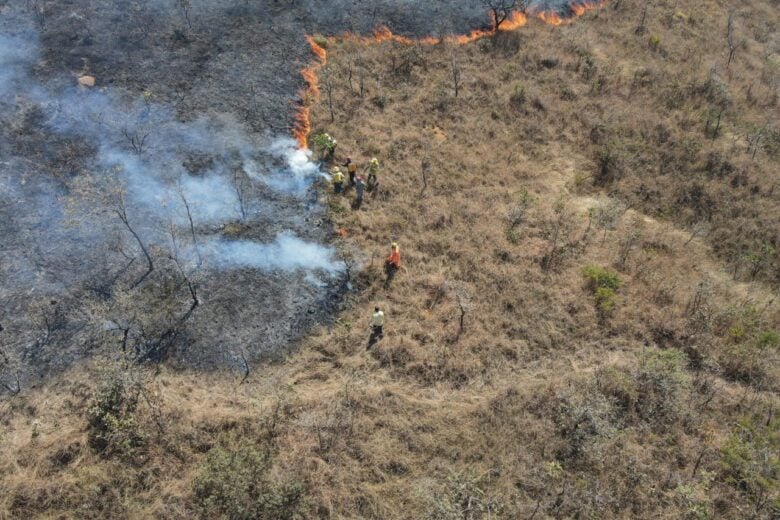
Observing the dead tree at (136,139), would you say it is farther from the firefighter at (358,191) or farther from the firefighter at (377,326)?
the firefighter at (377,326)

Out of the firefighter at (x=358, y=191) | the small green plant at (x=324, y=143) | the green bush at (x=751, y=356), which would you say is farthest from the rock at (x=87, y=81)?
the green bush at (x=751, y=356)

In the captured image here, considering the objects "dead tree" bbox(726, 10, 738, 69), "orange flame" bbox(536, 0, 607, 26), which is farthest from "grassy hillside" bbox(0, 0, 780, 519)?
"orange flame" bbox(536, 0, 607, 26)

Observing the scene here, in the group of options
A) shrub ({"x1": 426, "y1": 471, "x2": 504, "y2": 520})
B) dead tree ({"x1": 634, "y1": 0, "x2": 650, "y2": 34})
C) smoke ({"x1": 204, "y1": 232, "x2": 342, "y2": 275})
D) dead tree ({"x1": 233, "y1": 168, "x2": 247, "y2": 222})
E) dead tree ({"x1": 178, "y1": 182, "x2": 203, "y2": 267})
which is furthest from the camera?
dead tree ({"x1": 634, "y1": 0, "x2": 650, "y2": 34})

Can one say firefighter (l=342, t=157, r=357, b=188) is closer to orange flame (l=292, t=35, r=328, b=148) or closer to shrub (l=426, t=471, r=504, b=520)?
orange flame (l=292, t=35, r=328, b=148)

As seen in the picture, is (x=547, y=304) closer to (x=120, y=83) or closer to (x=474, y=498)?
(x=474, y=498)

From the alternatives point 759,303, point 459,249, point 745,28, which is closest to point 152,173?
point 459,249

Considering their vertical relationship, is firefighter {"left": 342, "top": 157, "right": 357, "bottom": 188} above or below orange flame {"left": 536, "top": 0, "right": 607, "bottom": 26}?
below

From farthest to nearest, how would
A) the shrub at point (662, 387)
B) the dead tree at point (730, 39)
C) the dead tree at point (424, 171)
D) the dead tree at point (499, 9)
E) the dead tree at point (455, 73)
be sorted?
the dead tree at point (730, 39) → the dead tree at point (499, 9) → the dead tree at point (455, 73) → the dead tree at point (424, 171) → the shrub at point (662, 387)

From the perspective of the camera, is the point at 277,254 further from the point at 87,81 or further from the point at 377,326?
the point at 87,81
